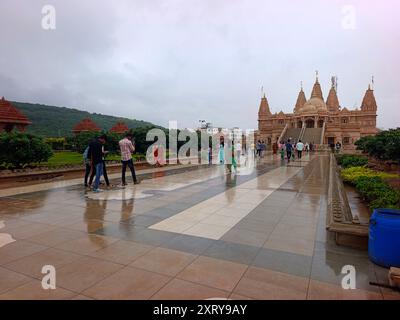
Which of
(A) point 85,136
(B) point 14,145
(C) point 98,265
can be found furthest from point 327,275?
(A) point 85,136

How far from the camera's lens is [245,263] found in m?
3.71

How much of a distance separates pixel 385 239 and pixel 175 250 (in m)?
2.87

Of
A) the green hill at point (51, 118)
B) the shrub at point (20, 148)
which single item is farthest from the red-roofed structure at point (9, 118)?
the green hill at point (51, 118)

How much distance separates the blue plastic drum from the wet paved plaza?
6.6 inches

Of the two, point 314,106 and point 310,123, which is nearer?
point 314,106

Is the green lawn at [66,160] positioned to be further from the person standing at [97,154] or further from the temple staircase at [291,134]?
the temple staircase at [291,134]

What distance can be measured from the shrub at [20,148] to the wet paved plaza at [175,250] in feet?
17.1

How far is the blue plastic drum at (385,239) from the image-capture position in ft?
11.5

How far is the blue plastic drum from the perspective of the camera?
3.50 meters

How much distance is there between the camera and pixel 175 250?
13.6 feet

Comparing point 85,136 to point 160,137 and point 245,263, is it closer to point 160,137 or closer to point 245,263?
point 160,137

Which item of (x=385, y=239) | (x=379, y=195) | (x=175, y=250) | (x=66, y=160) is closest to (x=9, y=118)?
(x=66, y=160)

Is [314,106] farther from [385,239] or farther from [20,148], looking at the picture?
[385,239]

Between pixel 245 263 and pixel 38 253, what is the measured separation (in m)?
2.99
